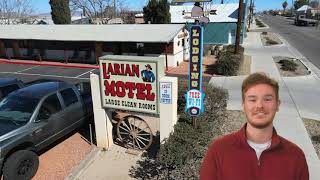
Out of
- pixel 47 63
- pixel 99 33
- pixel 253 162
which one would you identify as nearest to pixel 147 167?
pixel 253 162

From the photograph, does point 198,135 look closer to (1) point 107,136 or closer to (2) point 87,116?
(1) point 107,136

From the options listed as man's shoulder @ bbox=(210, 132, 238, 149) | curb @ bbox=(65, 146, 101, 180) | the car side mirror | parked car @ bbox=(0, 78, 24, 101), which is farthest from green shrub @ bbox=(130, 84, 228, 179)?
parked car @ bbox=(0, 78, 24, 101)

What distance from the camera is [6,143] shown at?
251 inches

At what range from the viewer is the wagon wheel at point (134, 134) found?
26.3ft

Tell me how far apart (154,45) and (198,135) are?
1498 cm

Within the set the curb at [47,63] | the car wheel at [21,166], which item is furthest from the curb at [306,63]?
the car wheel at [21,166]

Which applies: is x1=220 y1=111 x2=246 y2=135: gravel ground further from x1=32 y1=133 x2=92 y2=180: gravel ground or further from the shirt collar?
the shirt collar

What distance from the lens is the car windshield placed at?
282 inches

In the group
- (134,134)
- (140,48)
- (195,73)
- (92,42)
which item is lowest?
(134,134)

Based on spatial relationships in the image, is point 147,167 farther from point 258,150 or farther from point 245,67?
point 245,67

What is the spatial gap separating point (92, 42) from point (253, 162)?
21508mm

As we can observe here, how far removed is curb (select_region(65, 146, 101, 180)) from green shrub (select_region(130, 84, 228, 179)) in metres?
1.23

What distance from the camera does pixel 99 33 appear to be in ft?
74.6

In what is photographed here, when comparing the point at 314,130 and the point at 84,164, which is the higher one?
the point at 314,130
